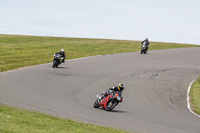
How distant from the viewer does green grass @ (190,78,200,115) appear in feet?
61.4

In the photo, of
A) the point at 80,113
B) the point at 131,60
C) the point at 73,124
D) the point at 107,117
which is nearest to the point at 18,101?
the point at 80,113

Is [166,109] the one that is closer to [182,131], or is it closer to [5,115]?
[182,131]

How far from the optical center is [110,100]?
15305 millimetres

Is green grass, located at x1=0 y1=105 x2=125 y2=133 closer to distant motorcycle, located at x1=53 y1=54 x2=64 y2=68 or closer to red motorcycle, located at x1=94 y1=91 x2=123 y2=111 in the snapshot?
red motorcycle, located at x1=94 y1=91 x2=123 y2=111

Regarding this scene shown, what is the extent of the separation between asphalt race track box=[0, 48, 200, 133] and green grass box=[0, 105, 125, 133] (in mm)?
1481

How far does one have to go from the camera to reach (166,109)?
17391mm

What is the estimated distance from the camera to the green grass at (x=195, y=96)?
61.4 feet

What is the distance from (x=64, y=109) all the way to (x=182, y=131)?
16.6 feet

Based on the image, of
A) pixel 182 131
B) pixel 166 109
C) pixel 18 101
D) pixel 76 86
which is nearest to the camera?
pixel 182 131

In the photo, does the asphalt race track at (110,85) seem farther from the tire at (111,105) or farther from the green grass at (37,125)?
the green grass at (37,125)

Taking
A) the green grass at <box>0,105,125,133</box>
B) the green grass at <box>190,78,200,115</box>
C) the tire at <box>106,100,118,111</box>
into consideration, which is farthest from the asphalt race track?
the green grass at <box>0,105,125,133</box>

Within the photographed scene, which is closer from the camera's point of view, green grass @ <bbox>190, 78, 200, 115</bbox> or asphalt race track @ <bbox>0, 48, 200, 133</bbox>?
asphalt race track @ <bbox>0, 48, 200, 133</bbox>

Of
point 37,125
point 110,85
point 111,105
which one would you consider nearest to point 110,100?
point 111,105

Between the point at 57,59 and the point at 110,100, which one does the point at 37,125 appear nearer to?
the point at 110,100
